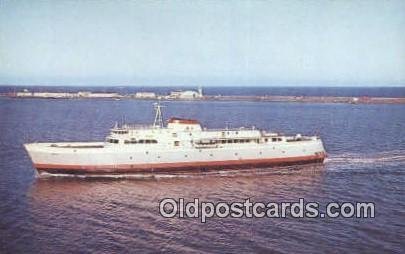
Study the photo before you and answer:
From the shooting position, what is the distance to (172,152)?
87.9 feet

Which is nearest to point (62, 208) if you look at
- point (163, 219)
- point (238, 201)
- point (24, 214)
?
point (24, 214)

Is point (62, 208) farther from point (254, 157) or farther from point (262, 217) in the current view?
point (254, 157)

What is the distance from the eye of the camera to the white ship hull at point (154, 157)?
2584 centimetres

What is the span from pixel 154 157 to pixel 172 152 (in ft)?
3.24

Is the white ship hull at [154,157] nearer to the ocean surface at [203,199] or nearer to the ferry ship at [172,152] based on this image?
the ferry ship at [172,152]

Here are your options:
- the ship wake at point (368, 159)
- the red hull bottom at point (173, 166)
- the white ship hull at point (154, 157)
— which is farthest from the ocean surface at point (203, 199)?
the white ship hull at point (154, 157)

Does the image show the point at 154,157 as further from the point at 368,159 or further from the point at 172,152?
the point at 368,159

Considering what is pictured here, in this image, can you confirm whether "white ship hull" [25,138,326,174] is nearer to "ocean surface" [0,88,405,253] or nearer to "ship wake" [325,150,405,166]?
"ocean surface" [0,88,405,253]

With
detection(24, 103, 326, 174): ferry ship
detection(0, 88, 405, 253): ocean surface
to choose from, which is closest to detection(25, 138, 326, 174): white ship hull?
detection(24, 103, 326, 174): ferry ship

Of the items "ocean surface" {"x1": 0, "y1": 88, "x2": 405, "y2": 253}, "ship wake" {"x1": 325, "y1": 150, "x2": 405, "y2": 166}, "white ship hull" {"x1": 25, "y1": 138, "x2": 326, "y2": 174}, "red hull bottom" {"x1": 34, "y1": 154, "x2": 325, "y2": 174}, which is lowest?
"ocean surface" {"x1": 0, "y1": 88, "x2": 405, "y2": 253}

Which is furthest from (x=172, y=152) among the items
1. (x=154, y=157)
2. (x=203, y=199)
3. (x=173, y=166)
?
(x=203, y=199)

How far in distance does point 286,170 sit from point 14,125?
3100 cm

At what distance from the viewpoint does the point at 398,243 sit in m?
16.8

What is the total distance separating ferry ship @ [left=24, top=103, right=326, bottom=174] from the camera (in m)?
25.9
